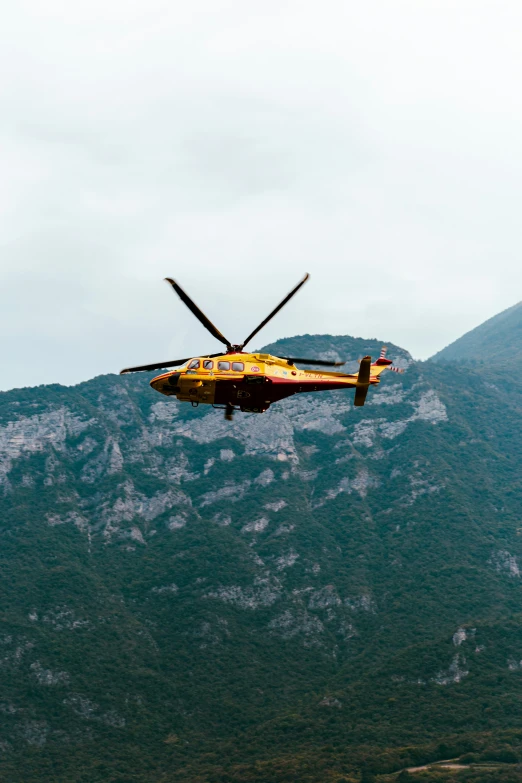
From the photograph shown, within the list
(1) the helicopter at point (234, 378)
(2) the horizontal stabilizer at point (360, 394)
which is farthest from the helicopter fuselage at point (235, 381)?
(2) the horizontal stabilizer at point (360, 394)

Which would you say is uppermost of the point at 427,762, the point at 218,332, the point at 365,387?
the point at 218,332

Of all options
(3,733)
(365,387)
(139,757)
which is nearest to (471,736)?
(139,757)

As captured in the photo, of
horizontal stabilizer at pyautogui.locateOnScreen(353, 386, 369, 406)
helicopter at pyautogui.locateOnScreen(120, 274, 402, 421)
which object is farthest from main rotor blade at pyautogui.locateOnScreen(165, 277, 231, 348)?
horizontal stabilizer at pyautogui.locateOnScreen(353, 386, 369, 406)

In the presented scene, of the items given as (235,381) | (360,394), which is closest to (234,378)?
(235,381)

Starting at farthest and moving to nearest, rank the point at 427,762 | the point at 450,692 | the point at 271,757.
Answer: the point at 450,692 → the point at 271,757 → the point at 427,762

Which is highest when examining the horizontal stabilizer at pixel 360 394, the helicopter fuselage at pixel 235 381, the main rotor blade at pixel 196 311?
the main rotor blade at pixel 196 311

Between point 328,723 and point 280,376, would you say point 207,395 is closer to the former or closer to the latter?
point 280,376

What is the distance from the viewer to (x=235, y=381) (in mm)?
67562

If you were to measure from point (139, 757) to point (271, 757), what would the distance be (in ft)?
85.5

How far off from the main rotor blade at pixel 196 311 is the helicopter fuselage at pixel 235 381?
1.55 metres

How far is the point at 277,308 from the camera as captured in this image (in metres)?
67.7

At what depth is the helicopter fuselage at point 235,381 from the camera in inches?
2660

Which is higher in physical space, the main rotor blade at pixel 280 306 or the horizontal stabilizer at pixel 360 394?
the main rotor blade at pixel 280 306

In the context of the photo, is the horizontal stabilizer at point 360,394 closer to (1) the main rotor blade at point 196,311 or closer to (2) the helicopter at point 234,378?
(2) the helicopter at point 234,378
